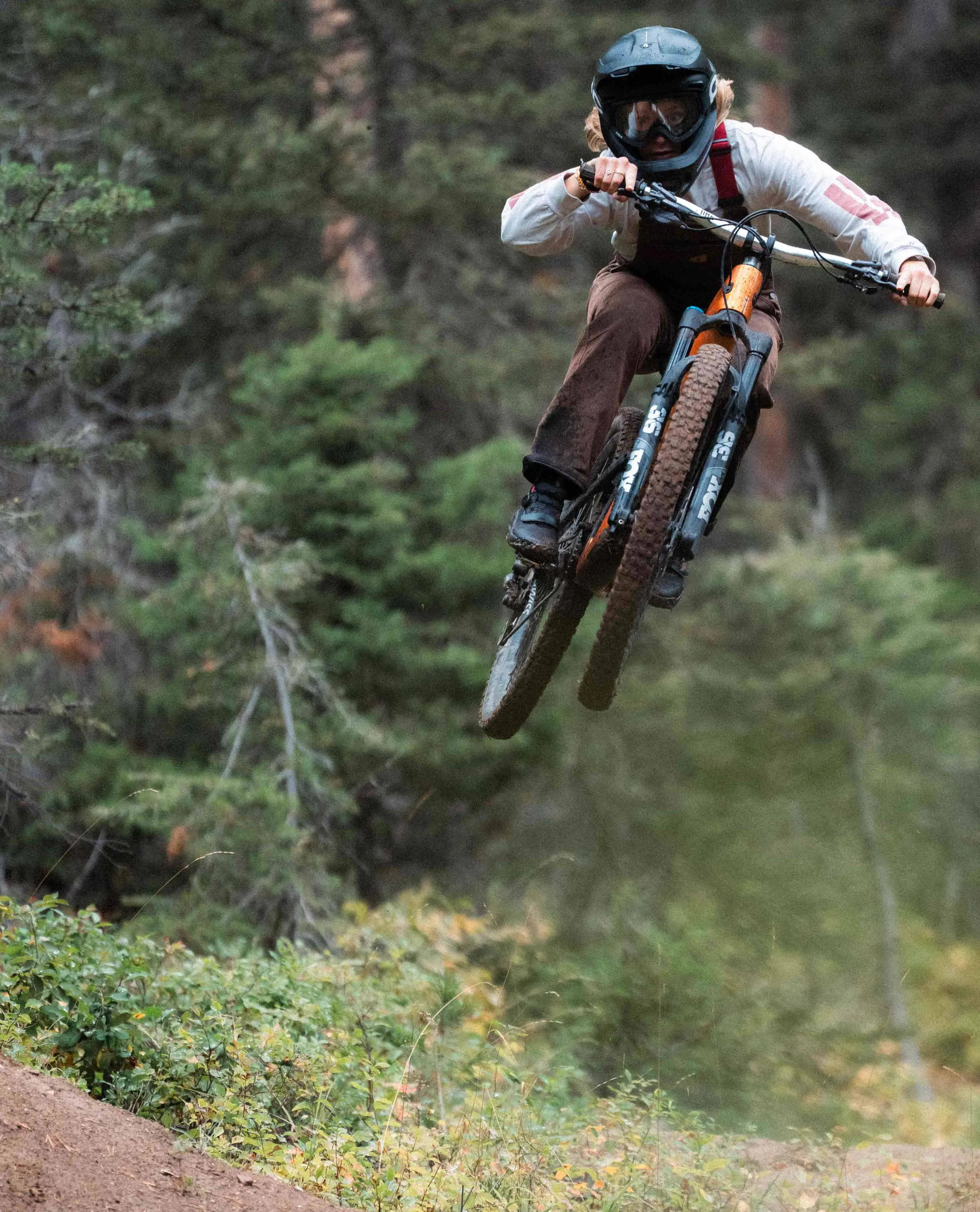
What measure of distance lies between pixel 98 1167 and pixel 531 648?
2.63 metres

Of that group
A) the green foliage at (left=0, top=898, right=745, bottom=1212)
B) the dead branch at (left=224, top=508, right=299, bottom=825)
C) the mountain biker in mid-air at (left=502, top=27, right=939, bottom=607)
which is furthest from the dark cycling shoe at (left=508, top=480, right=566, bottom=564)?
the dead branch at (left=224, top=508, right=299, bottom=825)

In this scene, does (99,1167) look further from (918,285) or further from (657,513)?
(918,285)

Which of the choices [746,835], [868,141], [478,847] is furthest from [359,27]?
[868,141]

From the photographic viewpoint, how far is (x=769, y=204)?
563 centimetres

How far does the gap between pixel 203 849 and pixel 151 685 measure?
3.02 m

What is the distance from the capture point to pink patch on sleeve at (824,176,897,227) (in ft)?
18.0

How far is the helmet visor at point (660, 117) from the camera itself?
5.39 m

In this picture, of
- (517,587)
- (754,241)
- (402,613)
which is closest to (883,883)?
(402,613)

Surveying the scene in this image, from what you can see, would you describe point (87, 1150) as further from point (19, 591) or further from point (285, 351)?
point (285, 351)

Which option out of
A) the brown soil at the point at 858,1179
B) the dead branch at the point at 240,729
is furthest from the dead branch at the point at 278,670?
the brown soil at the point at 858,1179

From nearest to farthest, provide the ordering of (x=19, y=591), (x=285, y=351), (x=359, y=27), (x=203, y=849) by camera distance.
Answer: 1. (x=203, y=849)
2. (x=19, y=591)
3. (x=285, y=351)
4. (x=359, y=27)

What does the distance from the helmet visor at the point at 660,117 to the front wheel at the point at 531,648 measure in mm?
1650

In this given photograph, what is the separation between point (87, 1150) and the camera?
14.8 ft

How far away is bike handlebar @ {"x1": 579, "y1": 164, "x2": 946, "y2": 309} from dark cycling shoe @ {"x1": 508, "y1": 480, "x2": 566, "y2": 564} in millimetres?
1121
